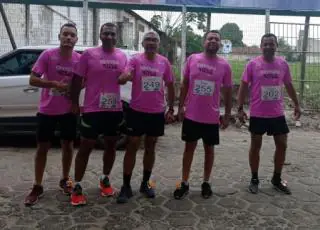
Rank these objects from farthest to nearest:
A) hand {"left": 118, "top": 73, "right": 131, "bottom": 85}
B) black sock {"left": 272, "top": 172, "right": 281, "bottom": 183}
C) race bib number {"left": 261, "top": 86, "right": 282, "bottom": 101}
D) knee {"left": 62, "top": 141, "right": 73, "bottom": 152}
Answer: black sock {"left": 272, "top": 172, "right": 281, "bottom": 183} → race bib number {"left": 261, "top": 86, "right": 282, "bottom": 101} → knee {"left": 62, "top": 141, "right": 73, "bottom": 152} → hand {"left": 118, "top": 73, "right": 131, "bottom": 85}

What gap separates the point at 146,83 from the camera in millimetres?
4723

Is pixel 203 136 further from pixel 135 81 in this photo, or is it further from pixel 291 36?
pixel 291 36

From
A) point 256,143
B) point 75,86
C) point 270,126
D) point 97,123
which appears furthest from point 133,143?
point 270,126

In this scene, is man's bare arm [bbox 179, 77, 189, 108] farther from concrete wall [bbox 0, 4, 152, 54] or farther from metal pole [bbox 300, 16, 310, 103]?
metal pole [bbox 300, 16, 310, 103]

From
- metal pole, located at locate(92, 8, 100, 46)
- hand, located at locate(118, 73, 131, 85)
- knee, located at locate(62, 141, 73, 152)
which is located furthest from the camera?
metal pole, located at locate(92, 8, 100, 46)

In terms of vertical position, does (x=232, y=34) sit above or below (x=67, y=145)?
above

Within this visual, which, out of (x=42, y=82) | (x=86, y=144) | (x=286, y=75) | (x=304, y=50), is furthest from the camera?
(x=304, y=50)

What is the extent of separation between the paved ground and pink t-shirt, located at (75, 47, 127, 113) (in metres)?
1.11

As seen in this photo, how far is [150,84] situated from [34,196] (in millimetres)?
1767

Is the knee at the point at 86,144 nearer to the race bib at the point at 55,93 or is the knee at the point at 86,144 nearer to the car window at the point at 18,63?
the race bib at the point at 55,93

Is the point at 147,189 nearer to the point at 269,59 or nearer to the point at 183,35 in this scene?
the point at 269,59

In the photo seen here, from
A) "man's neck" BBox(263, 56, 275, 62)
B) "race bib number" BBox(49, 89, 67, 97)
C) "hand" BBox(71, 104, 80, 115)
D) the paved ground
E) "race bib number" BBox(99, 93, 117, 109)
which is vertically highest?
"man's neck" BBox(263, 56, 275, 62)

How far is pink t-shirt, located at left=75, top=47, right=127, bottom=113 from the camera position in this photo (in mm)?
4537

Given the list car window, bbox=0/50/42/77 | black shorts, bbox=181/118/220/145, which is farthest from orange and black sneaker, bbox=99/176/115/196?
car window, bbox=0/50/42/77
